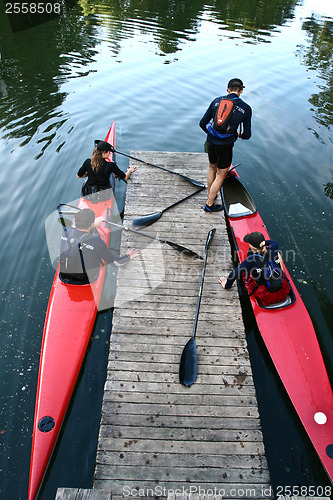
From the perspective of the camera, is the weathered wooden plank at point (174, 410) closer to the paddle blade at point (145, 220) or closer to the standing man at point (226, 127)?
the paddle blade at point (145, 220)

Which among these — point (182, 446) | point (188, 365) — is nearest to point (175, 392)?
point (188, 365)

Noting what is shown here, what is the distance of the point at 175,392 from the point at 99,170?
171 inches

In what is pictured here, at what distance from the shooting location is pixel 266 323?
5.26 metres

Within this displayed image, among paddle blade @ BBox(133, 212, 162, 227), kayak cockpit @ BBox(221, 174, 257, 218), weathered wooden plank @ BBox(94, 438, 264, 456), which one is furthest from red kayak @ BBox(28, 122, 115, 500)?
kayak cockpit @ BBox(221, 174, 257, 218)

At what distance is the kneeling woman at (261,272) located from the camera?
4762 millimetres

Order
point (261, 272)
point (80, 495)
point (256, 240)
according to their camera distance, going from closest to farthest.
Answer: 1. point (80, 495)
2. point (256, 240)
3. point (261, 272)

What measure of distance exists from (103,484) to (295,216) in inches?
263

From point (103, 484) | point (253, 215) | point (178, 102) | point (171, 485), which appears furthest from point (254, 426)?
point (178, 102)

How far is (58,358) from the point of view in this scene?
4758 millimetres

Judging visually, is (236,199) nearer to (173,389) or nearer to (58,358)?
(173,389)

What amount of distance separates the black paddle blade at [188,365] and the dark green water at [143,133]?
1.39 m

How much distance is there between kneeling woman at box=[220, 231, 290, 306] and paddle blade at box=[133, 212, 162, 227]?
1.86 m

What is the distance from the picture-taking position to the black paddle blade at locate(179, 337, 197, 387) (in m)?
4.15

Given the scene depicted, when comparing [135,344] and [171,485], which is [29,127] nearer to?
[135,344]
